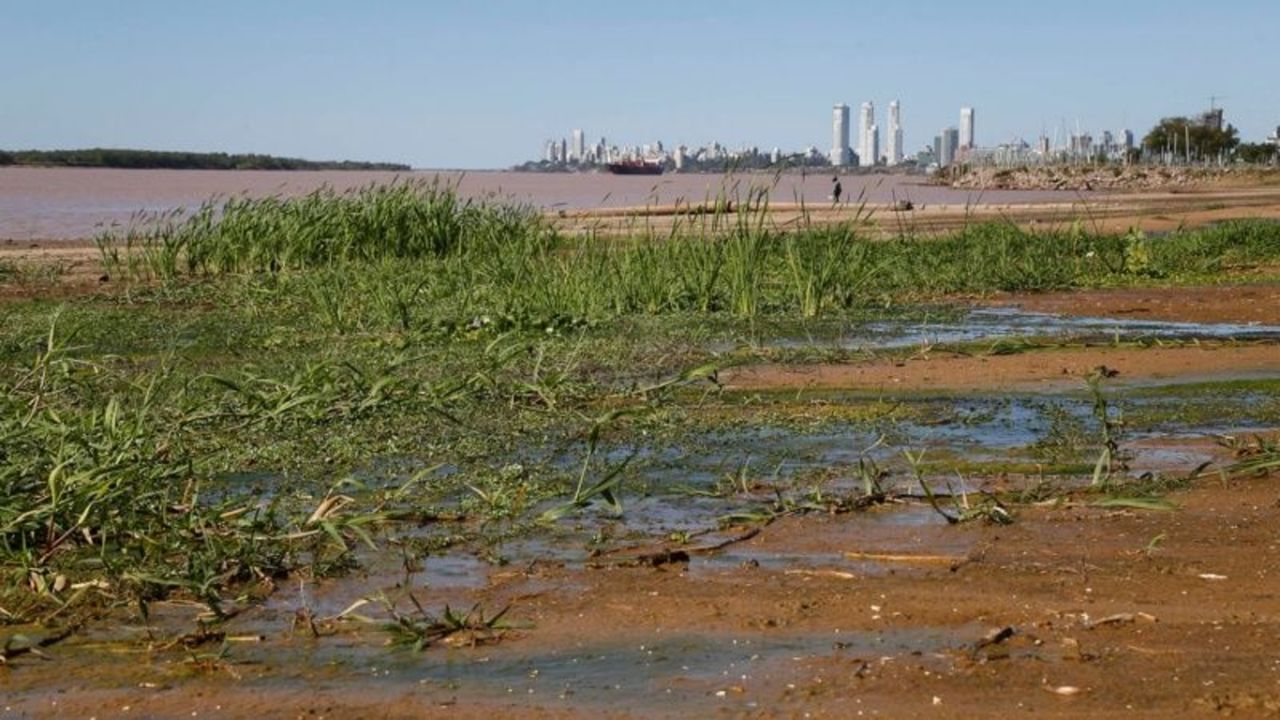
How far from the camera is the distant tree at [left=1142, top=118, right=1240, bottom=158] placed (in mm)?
95688

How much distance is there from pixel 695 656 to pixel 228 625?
1304mm

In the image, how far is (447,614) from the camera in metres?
4.59

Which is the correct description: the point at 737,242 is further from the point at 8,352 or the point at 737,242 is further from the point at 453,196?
the point at 453,196

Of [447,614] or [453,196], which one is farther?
[453,196]

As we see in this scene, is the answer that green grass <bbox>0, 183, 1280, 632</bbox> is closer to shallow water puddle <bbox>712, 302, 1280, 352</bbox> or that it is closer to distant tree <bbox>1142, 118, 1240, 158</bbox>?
shallow water puddle <bbox>712, 302, 1280, 352</bbox>

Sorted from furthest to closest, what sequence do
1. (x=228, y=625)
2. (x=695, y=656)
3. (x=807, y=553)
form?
(x=807, y=553)
(x=228, y=625)
(x=695, y=656)

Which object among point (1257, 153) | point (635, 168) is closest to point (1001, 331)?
point (1257, 153)

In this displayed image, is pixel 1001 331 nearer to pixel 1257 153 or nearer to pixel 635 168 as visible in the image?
pixel 1257 153

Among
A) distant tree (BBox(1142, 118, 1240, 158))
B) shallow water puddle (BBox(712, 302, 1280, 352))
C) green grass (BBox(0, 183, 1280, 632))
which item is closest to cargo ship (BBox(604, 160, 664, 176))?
distant tree (BBox(1142, 118, 1240, 158))

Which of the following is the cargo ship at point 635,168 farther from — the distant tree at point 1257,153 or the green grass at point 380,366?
the green grass at point 380,366

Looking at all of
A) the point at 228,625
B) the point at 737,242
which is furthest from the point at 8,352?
the point at 228,625

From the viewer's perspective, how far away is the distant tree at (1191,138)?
9569 centimetres

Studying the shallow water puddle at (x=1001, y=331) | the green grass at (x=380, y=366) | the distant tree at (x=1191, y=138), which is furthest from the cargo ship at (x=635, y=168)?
the shallow water puddle at (x=1001, y=331)

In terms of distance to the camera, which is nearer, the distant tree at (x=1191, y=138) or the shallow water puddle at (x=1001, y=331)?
the shallow water puddle at (x=1001, y=331)
